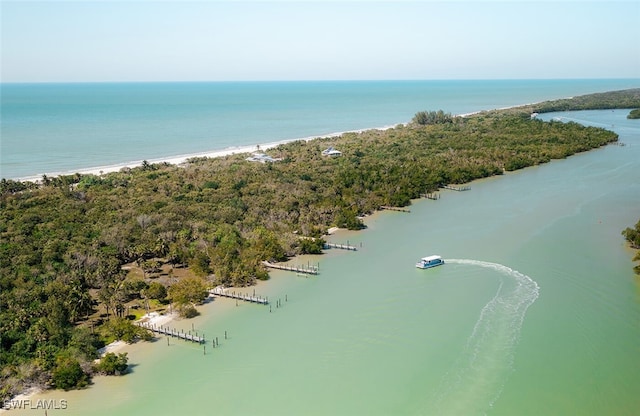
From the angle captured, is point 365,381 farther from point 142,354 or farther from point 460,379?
point 142,354

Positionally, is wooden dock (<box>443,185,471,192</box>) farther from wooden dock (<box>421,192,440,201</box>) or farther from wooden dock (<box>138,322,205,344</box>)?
wooden dock (<box>138,322,205,344</box>)

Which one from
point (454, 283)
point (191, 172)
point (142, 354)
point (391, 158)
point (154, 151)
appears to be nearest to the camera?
point (142, 354)

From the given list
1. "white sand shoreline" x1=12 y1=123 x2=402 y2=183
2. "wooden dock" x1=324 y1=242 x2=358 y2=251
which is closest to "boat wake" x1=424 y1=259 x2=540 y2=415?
"wooden dock" x1=324 y1=242 x2=358 y2=251

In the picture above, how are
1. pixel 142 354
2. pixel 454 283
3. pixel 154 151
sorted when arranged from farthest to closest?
pixel 154 151
pixel 454 283
pixel 142 354

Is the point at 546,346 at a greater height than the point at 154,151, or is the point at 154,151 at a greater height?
the point at 154,151

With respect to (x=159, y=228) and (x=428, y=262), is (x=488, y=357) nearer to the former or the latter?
(x=428, y=262)

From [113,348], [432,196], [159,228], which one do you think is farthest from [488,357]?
[432,196]

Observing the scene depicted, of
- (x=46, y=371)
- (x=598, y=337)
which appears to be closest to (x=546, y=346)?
(x=598, y=337)
